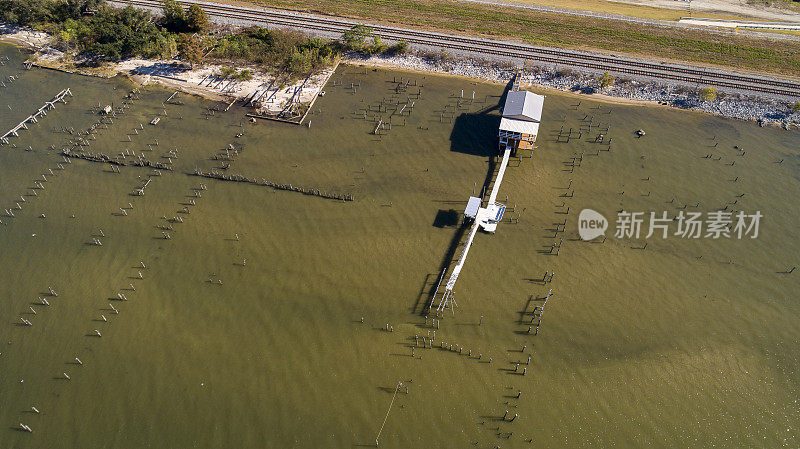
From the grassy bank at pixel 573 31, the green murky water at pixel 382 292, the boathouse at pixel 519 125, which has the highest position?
the grassy bank at pixel 573 31

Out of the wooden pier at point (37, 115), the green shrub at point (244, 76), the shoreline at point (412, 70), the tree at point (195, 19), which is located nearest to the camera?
the wooden pier at point (37, 115)

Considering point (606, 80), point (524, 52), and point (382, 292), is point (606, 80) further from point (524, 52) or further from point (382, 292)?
point (382, 292)

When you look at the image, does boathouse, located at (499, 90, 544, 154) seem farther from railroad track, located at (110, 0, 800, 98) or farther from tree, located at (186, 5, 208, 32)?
tree, located at (186, 5, 208, 32)

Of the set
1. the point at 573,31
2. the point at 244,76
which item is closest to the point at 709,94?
the point at 573,31

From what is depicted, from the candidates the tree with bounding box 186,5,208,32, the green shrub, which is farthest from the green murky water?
the tree with bounding box 186,5,208,32

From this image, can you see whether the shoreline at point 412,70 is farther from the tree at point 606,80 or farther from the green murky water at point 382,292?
the green murky water at point 382,292

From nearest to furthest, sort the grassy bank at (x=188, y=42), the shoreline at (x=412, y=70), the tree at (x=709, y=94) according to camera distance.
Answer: the shoreline at (x=412, y=70), the tree at (x=709, y=94), the grassy bank at (x=188, y=42)

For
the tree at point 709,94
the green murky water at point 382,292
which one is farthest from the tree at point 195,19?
the tree at point 709,94
